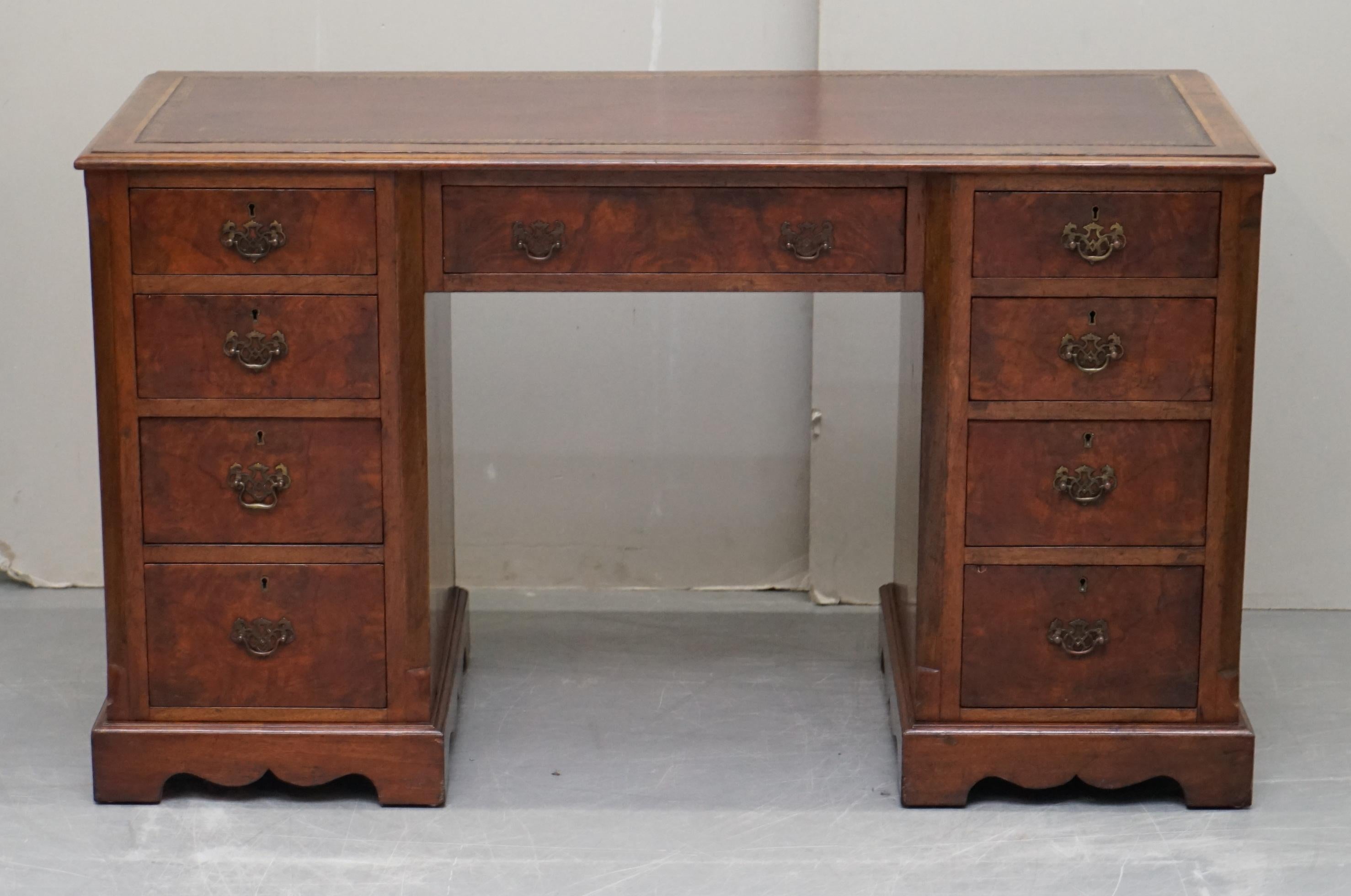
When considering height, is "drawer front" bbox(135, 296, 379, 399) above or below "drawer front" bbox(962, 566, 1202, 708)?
above

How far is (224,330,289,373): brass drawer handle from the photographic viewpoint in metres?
2.53

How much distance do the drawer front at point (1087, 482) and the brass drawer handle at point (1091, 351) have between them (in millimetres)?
84

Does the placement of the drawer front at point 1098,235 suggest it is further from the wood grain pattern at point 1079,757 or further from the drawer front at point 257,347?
the drawer front at point 257,347

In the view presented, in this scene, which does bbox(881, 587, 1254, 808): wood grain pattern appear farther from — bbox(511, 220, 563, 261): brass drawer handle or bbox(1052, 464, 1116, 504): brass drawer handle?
bbox(511, 220, 563, 261): brass drawer handle

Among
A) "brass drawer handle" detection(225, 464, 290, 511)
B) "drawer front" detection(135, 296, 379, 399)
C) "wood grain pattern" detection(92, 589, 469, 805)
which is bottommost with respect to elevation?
"wood grain pattern" detection(92, 589, 469, 805)

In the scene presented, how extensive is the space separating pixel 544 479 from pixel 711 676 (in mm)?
647

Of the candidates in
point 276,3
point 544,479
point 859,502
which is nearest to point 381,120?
point 276,3

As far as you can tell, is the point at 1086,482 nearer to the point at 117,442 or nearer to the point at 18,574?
the point at 117,442

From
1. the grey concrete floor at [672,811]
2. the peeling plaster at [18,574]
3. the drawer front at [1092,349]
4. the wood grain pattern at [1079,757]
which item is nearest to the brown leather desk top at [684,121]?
the drawer front at [1092,349]

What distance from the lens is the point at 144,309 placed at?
99.0 inches

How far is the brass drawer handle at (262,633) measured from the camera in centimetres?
263

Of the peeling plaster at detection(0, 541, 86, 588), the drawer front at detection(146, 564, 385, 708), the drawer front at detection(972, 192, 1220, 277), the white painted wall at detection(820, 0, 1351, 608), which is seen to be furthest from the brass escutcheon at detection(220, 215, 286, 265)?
the peeling plaster at detection(0, 541, 86, 588)

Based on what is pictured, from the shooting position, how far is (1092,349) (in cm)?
252

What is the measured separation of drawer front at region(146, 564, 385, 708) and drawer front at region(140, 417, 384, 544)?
53 millimetres
